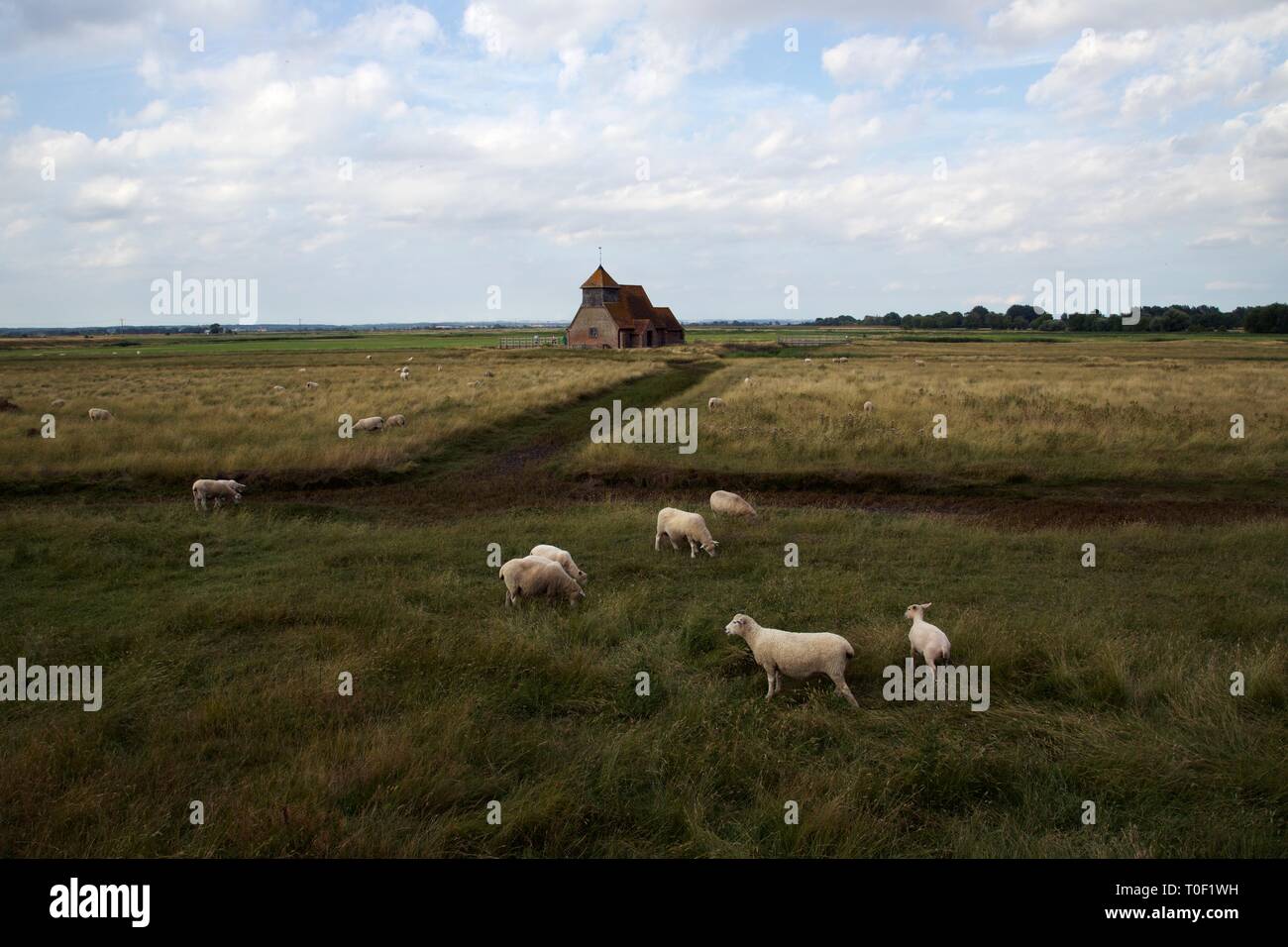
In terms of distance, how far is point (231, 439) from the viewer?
71.1 feet

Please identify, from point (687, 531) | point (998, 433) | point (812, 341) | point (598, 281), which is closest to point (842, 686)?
point (687, 531)

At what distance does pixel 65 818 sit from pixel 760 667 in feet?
18.8

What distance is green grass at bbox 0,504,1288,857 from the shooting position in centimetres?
499

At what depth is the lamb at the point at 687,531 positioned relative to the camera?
1193cm

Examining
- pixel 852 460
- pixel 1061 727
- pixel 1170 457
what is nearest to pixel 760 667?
pixel 1061 727

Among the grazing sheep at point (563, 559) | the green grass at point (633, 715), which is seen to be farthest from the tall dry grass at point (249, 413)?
the grazing sheep at point (563, 559)

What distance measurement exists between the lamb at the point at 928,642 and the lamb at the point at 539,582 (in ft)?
13.2

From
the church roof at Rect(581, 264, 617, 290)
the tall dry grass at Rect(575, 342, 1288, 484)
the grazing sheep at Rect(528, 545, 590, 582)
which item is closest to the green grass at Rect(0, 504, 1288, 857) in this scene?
the grazing sheep at Rect(528, 545, 590, 582)

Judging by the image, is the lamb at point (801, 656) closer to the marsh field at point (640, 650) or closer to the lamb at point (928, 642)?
the marsh field at point (640, 650)

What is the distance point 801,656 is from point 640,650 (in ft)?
5.66

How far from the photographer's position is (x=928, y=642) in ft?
24.8

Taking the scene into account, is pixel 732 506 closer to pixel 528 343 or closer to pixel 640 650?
pixel 640 650

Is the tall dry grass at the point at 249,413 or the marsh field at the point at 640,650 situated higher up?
the tall dry grass at the point at 249,413
